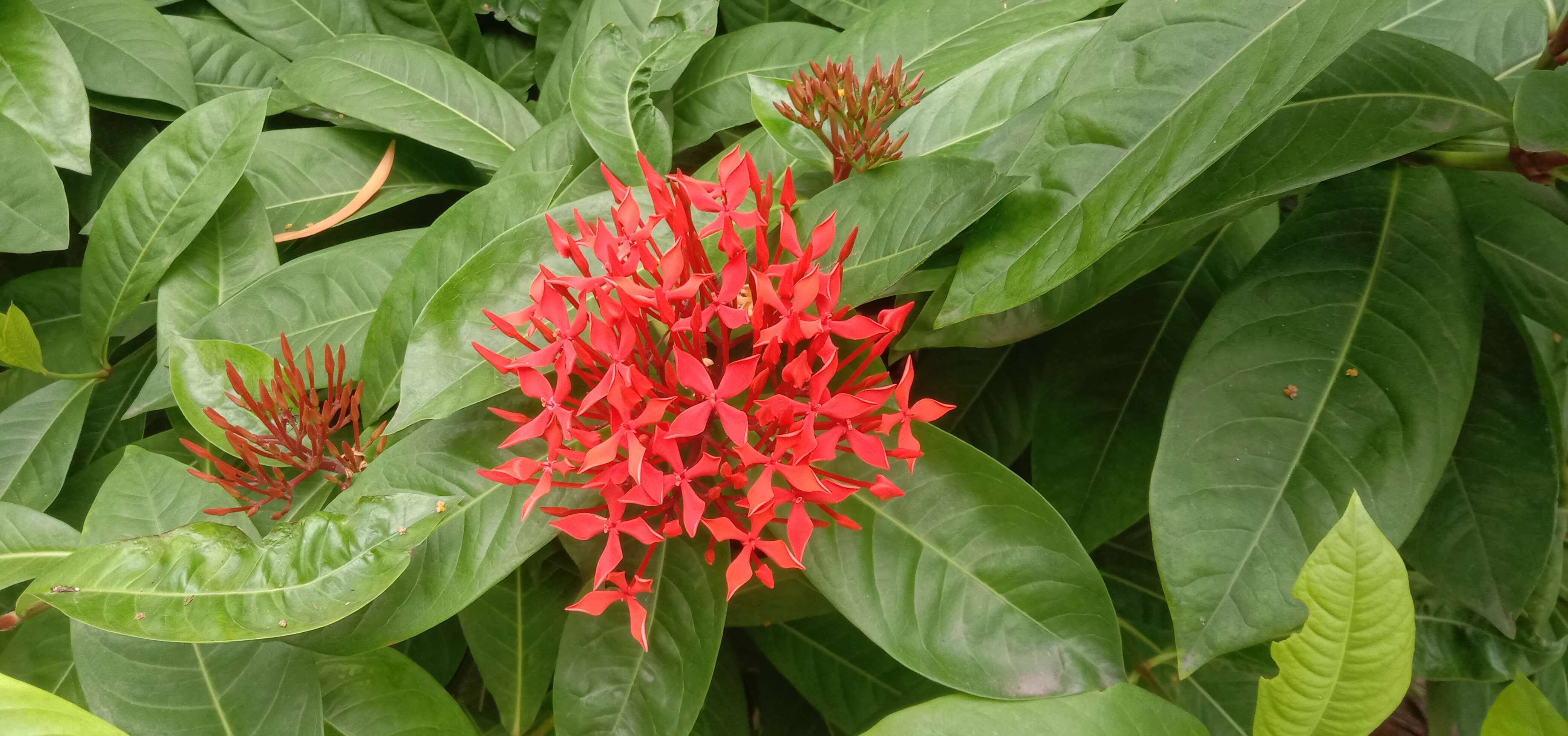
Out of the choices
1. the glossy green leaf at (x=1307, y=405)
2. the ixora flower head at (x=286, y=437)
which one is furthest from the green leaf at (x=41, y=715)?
the glossy green leaf at (x=1307, y=405)

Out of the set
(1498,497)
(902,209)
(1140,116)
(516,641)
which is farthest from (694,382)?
(1498,497)

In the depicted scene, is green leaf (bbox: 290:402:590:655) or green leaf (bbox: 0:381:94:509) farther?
green leaf (bbox: 0:381:94:509)

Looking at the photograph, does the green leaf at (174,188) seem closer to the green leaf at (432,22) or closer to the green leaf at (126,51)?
the green leaf at (126,51)

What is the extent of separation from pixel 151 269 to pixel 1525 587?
4.23 ft

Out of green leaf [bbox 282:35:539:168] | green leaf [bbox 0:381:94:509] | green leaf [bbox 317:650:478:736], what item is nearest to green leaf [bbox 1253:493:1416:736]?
green leaf [bbox 317:650:478:736]

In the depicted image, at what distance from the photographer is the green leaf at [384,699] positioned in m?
0.74

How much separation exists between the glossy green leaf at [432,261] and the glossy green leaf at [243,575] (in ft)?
0.56

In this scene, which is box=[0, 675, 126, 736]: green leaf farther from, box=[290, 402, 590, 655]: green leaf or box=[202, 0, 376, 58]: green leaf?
box=[202, 0, 376, 58]: green leaf

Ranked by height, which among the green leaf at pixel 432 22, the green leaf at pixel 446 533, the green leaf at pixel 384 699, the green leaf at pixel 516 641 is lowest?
the green leaf at pixel 516 641

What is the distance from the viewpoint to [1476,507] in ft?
2.40

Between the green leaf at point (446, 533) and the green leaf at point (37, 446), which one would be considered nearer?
the green leaf at point (446, 533)

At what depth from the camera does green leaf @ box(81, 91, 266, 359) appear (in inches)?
33.4

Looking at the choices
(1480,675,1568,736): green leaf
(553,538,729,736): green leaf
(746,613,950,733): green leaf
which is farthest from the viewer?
(746,613,950,733): green leaf

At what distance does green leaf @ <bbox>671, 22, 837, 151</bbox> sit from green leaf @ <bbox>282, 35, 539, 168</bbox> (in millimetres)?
186
